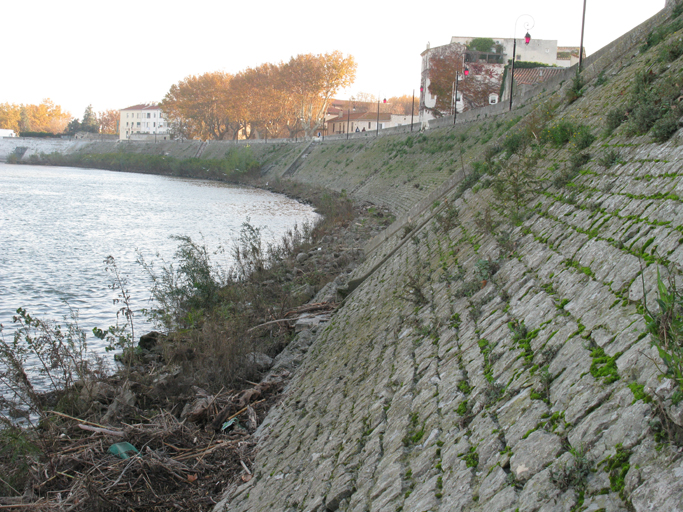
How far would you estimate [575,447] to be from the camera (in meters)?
2.55

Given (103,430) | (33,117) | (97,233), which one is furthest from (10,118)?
(103,430)

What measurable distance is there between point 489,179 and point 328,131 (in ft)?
321

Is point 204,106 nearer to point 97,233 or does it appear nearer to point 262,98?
point 262,98

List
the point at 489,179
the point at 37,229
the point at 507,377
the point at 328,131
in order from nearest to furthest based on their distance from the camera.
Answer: the point at 507,377, the point at 489,179, the point at 37,229, the point at 328,131

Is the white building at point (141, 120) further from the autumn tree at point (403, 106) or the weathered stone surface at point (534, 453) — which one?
the weathered stone surface at point (534, 453)

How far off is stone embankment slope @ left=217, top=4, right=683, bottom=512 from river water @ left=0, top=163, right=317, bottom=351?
705 centimetres

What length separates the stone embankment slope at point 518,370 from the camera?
2.48 m

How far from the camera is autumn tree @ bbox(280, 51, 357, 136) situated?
67438 millimetres

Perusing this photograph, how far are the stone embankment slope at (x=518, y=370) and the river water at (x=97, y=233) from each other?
705cm

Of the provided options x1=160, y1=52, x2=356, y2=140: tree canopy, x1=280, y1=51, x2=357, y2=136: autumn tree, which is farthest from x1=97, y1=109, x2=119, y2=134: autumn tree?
x1=280, y1=51, x2=357, y2=136: autumn tree

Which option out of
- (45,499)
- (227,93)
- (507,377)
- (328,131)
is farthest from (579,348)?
(328,131)

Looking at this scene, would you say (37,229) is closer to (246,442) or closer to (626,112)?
(246,442)

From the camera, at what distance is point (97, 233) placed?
75.1ft

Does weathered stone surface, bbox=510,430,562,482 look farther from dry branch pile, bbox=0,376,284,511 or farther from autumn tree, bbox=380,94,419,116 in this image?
autumn tree, bbox=380,94,419,116
